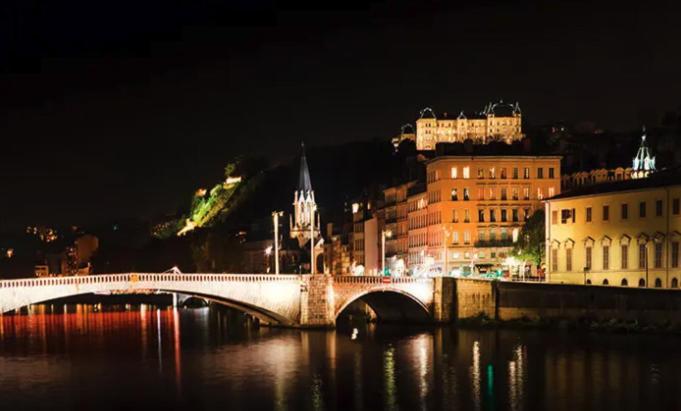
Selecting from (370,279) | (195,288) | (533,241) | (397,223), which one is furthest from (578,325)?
(397,223)

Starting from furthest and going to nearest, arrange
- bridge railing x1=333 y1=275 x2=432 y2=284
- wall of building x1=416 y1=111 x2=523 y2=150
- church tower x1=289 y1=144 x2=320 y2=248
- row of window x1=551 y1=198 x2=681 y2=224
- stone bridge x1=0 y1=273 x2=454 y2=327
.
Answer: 1. wall of building x1=416 y1=111 x2=523 y2=150
2. church tower x1=289 y1=144 x2=320 y2=248
3. bridge railing x1=333 y1=275 x2=432 y2=284
4. row of window x1=551 y1=198 x2=681 y2=224
5. stone bridge x1=0 y1=273 x2=454 y2=327

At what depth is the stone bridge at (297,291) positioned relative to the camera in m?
71.8

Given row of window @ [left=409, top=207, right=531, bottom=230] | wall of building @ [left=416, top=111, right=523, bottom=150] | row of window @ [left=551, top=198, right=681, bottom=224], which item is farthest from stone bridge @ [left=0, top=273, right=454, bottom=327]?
wall of building @ [left=416, top=111, right=523, bottom=150]

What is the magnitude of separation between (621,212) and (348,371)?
2661cm

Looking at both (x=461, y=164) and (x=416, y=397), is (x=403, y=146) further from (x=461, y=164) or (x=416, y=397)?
(x=416, y=397)

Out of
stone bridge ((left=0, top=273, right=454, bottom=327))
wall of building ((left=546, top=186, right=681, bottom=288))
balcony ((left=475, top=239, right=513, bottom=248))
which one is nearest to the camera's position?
stone bridge ((left=0, top=273, right=454, bottom=327))

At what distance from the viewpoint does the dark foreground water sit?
50062 millimetres

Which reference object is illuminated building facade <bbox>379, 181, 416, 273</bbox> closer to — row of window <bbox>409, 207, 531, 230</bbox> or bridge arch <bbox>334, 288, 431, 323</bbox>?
row of window <bbox>409, 207, 531, 230</bbox>

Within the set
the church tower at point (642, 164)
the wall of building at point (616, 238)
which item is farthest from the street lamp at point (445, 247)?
the church tower at point (642, 164)

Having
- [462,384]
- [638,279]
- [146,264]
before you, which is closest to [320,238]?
[146,264]

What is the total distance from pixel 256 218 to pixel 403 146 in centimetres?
2546

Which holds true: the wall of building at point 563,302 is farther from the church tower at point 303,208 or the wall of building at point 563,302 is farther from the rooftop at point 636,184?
the church tower at point 303,208

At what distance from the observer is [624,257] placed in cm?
7781

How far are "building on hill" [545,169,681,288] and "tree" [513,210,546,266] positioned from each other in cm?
712
